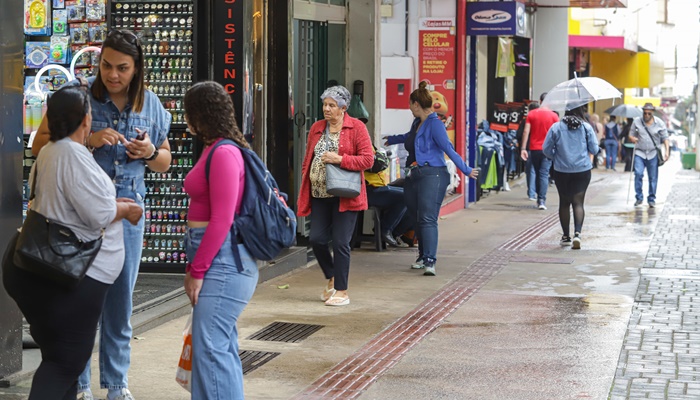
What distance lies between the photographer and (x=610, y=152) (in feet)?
105

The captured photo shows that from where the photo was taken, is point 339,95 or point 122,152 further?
point 339,95

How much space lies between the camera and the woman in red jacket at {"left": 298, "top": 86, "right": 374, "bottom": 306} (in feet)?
29.7

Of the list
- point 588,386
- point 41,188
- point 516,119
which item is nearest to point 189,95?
point 41,188

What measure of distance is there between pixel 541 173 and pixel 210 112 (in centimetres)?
1419

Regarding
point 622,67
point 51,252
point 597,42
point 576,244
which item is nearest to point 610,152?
point 597,42

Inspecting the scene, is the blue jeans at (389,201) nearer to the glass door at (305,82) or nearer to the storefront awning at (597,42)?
the glass door at (305,82)

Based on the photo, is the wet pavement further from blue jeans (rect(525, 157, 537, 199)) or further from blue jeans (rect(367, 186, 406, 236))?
blue jeans (rect(525, 157, 537, 199))

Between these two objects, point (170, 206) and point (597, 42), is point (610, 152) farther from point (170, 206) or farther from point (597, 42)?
point (170, 206)

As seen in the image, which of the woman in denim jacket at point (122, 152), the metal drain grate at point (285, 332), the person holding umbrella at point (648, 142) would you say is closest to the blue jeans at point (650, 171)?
the person holding umbrella at point (648, 142)

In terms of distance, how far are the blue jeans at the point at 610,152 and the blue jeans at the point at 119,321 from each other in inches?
1065

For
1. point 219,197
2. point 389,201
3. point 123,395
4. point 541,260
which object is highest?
point 219,197

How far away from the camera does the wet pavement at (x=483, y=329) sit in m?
6.68

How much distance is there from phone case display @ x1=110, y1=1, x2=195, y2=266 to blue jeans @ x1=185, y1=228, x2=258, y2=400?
484 cm

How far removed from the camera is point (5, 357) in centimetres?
641
